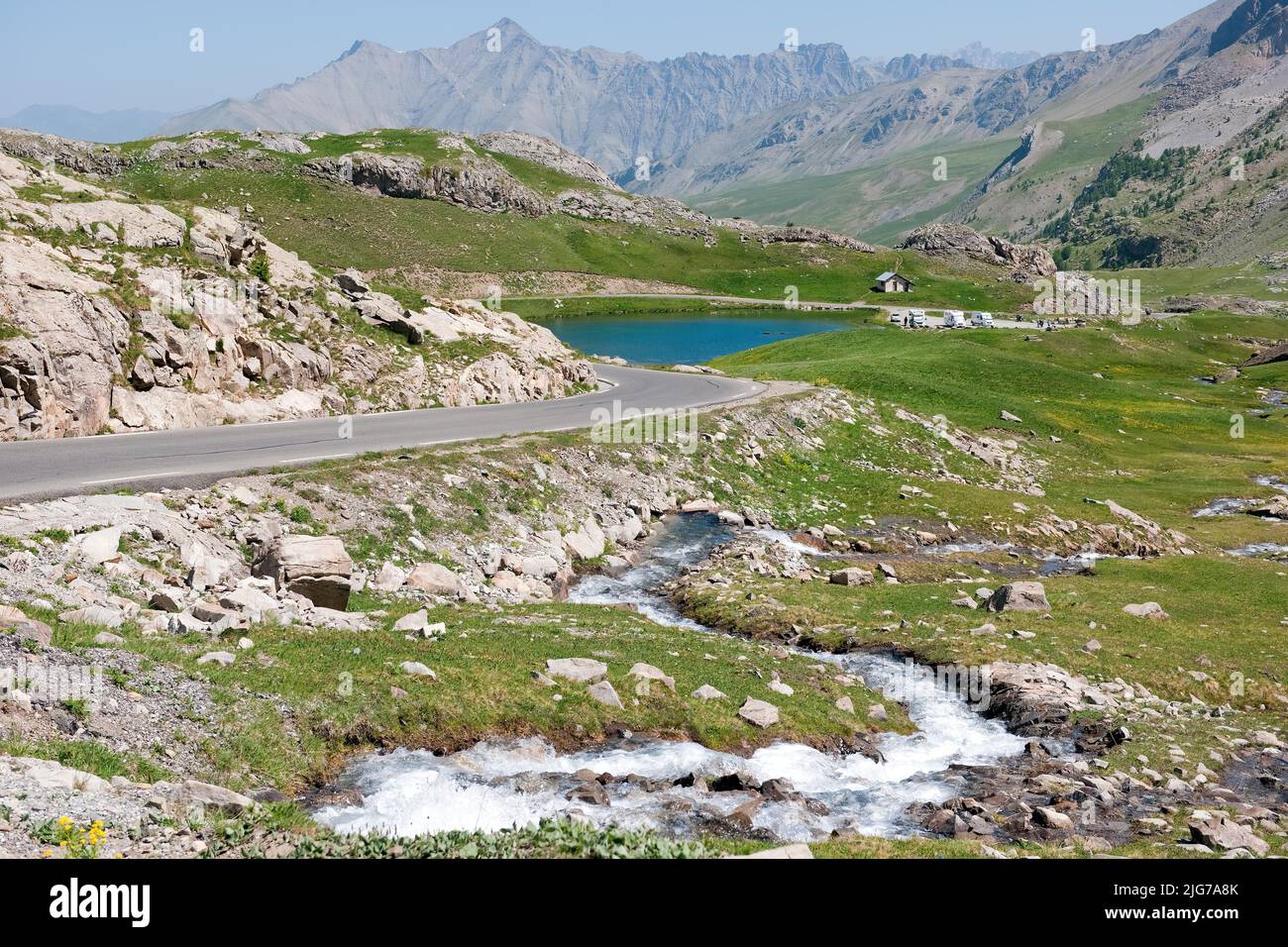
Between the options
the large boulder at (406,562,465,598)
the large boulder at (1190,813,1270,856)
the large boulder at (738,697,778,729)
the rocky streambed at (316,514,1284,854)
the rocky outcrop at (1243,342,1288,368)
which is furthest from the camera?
the rocky outcrop at (1243,342,1288,368)

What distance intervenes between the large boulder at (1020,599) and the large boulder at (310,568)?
2421 centimetres

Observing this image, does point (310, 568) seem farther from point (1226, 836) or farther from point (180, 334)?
point (1226, 836)

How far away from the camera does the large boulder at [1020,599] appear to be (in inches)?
1334

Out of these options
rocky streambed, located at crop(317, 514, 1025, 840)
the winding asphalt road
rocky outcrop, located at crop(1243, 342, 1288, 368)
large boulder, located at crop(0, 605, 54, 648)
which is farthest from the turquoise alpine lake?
large boulder, located at crop(0, 605, 54, 648)

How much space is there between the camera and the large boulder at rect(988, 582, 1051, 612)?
33875 mm

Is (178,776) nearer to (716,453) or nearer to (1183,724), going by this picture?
(1183,724)

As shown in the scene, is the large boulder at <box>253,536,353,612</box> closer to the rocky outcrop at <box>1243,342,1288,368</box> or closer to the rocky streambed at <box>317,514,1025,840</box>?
the rocky streambed at <box>317,514,1025,840</box>

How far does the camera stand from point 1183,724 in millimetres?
24500

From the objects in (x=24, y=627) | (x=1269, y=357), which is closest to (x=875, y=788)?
(x=24, y=627)

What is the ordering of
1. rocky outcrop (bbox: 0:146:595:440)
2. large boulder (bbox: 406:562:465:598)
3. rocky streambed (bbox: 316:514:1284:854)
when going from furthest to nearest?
1. rocky outcrop (bbox: 0:146:595:440)
2. large boulder (bbox: 406:562:465:598)
3. rocky streambed (bbox: 316:514:1284:854)

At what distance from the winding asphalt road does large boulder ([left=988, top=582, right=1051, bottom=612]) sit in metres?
24.2

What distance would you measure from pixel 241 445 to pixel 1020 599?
32348 millimetres

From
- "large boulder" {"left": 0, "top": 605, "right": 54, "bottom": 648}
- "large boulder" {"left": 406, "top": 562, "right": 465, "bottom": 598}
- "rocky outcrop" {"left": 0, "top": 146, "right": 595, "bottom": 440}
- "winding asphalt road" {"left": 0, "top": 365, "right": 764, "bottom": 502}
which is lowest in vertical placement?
"large boulder" {"left": 406, "top": 562, "right": 465, "bottom": 598}
